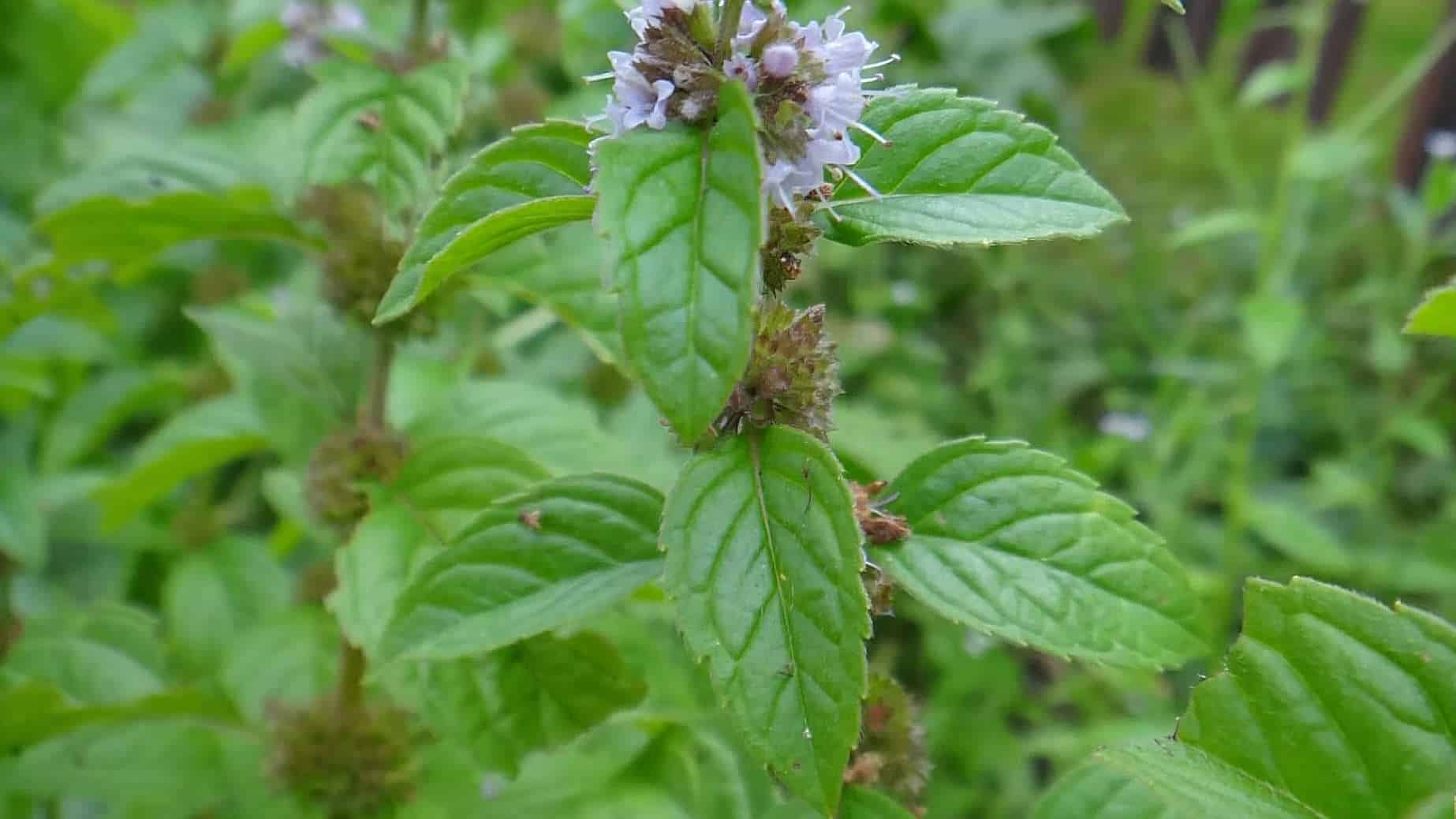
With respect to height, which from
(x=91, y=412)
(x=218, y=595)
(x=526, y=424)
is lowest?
(x=218, y=595)

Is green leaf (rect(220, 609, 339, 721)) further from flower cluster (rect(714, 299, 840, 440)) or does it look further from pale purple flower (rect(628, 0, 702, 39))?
pale purple flower (rect(628, 0, 702, 39))

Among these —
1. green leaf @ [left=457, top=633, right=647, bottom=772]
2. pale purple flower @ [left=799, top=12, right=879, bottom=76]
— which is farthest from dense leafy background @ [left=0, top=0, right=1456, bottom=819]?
pale purple flower @ [left=799, top=12, right=879, bottom=76]

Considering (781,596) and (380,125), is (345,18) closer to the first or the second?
(380,125)

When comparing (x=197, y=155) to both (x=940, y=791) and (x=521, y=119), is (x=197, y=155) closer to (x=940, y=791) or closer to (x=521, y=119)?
(x=521, y=119)

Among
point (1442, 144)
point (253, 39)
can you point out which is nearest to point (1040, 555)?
point (253, 39)

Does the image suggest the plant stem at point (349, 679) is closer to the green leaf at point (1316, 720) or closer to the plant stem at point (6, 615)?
the plant stem at point (6, 615)

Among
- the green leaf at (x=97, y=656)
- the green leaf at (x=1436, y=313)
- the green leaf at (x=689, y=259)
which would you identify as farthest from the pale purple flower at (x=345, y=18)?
the green leaf at (x=1436, y=313)

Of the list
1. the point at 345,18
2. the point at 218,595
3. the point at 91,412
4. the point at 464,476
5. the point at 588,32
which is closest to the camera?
the point at 464,476
